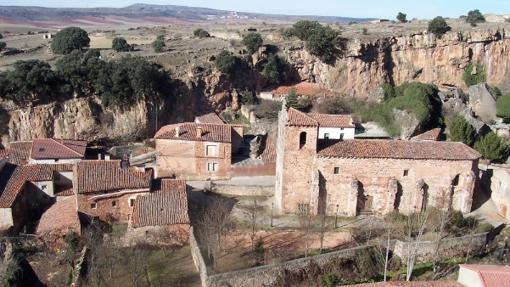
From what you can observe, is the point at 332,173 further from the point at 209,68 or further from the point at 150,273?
the point at 209,68

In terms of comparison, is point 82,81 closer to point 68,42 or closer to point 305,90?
point 68,42

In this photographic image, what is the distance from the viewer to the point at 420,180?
32094 mm

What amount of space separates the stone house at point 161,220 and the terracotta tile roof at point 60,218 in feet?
13.0

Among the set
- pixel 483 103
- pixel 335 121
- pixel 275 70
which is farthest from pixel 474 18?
pixel 335 121

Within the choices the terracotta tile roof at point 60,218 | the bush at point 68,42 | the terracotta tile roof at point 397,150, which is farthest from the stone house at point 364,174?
the bush at point 68,42

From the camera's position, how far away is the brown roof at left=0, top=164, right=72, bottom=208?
105 ft

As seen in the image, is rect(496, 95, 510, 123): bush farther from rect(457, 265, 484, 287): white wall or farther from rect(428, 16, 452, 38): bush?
rect(457, 265, 484, 287): white wall

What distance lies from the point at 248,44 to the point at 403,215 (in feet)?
128

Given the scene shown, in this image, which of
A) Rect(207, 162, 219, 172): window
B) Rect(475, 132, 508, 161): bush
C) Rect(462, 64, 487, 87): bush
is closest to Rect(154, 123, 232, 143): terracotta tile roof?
Rect(207, 162, 219, 172): window

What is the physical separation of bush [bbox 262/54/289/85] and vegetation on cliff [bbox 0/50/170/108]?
51.9 ft

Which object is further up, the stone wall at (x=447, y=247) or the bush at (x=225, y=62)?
the bush at (x=225, y=62)

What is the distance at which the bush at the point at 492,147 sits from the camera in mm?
42688

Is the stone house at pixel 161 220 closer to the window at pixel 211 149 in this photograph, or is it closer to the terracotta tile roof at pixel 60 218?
the terracotta tile roof at pixel 60 218

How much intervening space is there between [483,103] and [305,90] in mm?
22190
